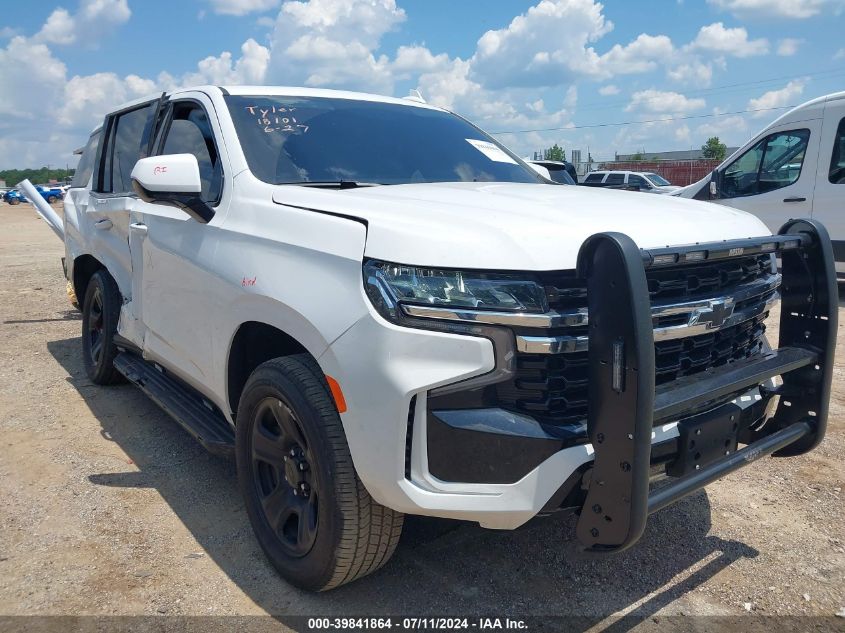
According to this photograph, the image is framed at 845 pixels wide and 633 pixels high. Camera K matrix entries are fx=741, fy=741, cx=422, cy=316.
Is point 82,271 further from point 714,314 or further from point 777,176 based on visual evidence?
point 777,176

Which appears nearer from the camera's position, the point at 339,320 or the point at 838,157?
the point at 339,320

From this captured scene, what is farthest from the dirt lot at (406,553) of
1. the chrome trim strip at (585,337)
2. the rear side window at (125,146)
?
the rear side window at (125,146)

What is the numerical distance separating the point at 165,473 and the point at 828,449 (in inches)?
144

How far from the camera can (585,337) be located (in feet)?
7.22

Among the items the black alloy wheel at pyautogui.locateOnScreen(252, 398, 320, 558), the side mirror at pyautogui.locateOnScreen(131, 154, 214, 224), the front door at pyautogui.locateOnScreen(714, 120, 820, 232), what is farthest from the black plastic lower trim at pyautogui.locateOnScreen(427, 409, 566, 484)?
the front door at pyautogui.locateOnScreen(714, 120, 820, 232)

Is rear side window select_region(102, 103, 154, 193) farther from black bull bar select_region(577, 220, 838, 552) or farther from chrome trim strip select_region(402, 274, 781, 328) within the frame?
black bull bar select_region(577, 220, 838, 552)

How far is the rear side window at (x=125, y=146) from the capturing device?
449 centimetres

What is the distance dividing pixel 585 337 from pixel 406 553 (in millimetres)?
1394

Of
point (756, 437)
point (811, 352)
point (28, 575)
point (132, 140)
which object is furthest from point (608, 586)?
point (132, 140)

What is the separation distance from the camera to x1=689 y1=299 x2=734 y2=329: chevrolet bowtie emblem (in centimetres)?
240

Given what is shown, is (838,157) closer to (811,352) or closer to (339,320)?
(811,352)

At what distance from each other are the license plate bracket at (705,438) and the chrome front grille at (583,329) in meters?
0.16

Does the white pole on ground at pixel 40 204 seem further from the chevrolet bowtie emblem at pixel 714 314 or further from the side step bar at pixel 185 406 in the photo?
the chevrolet bowtie emblem at pixel 714 314

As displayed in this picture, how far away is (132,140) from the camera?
475 cm
